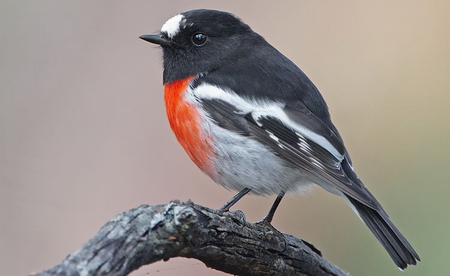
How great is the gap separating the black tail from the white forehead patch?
64.2 inches

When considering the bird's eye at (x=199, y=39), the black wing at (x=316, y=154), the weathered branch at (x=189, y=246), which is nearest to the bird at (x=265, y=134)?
the black wing at (x=316, y=154)

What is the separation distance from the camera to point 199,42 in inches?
163

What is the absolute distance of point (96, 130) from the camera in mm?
5723

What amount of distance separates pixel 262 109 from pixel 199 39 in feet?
2.48

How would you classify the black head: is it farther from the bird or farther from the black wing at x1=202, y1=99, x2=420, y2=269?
the black wing at x1=202, y1=99, x2=420, y2=269

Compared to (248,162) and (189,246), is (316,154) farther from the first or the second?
(189,246)

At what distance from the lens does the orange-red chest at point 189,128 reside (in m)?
3.67

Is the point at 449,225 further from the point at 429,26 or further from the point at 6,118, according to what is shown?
the point at 6,118

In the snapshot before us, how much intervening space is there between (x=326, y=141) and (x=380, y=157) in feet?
8.99

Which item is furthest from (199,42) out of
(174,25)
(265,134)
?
(265,134)

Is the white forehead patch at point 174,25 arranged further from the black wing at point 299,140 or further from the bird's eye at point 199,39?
the black wing at point 299,140

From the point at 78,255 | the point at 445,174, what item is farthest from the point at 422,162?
the point at 78,255

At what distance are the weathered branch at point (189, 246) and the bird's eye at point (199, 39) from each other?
1377mm

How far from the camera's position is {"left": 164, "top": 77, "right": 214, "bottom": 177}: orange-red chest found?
3.67 m
